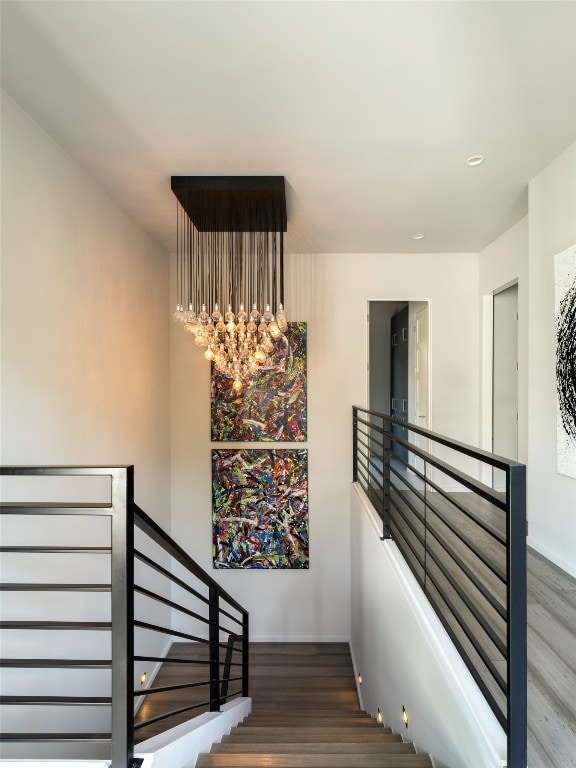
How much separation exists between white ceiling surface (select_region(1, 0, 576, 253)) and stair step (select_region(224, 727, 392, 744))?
11.0ft

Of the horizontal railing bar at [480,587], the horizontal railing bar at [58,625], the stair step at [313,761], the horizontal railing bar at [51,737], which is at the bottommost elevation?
the stair step at [313,761]

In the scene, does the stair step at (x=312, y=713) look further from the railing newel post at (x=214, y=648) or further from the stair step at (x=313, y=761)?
the stair step at (x=313, y=761)

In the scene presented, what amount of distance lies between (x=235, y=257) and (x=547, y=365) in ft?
9.08

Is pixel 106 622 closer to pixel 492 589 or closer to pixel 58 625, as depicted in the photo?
pixel 58 625

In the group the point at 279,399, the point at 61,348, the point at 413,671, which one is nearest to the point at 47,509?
the point at 61,348

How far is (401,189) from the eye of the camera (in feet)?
9.21

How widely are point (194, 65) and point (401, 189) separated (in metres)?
1.67

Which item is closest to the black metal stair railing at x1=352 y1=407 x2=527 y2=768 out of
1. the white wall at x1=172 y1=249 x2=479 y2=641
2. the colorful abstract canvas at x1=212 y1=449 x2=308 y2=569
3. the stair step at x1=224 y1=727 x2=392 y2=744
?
the stair step at x1=224 y1=727 x2=392 y2=744

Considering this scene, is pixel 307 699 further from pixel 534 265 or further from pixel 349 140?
pixel 349 140

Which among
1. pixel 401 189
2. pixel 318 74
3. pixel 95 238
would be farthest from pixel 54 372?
pixel 401 189

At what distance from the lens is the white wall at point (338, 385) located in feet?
14.0

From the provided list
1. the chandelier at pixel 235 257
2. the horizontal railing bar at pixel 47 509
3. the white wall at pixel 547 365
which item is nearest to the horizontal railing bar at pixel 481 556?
the horizontal railing bar at pixel 47 509

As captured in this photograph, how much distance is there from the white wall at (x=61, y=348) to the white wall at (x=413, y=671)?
1.88m

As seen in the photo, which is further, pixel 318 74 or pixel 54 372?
pixel 54 372
